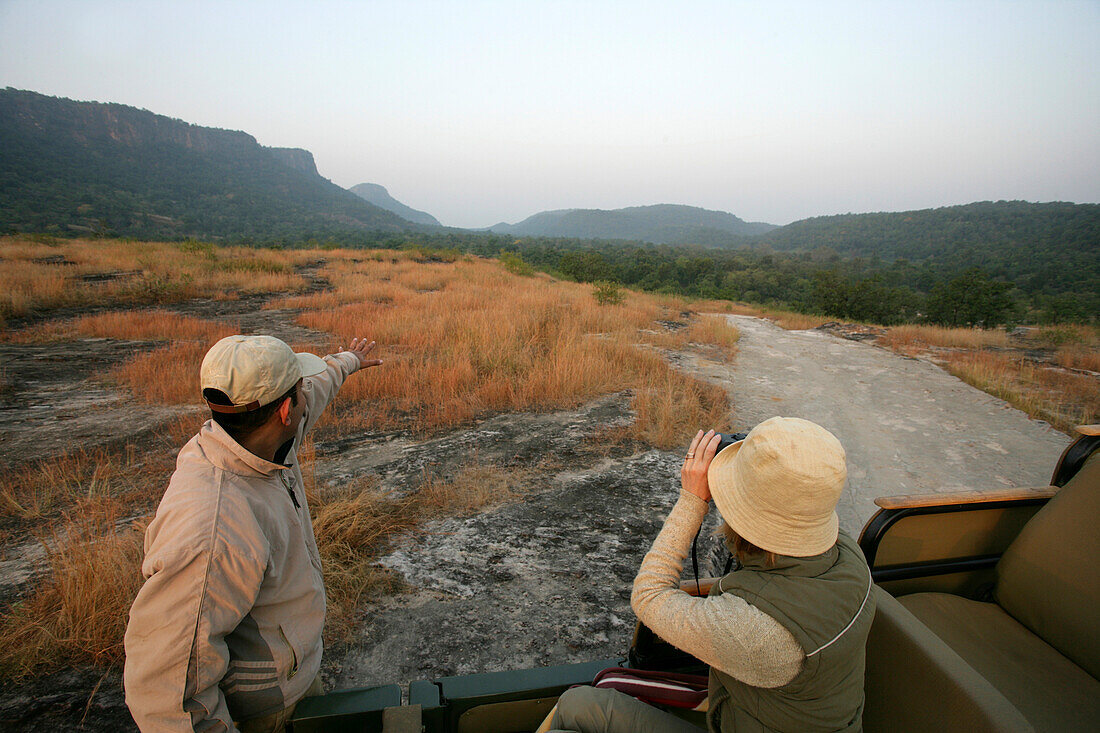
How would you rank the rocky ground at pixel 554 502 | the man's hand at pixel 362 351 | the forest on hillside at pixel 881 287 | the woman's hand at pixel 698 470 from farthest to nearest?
the forest on hillside at pixel 881 287
the man's hand at pixel 362 351
the rocky ground at pixel 554 502
the woman's hand at pixel 698 470

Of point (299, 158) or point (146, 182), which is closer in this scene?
point (146, 182)

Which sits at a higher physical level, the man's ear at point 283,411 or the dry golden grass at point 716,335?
the man's ear at point 283,411

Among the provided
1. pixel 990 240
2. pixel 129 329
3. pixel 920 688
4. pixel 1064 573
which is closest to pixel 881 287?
pixel 1064 573

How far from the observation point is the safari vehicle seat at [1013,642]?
3.75ft

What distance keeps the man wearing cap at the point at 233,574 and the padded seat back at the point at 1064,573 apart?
258cm

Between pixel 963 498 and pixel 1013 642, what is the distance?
21.0 inches

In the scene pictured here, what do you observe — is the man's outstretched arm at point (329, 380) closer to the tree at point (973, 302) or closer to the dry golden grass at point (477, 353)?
the dry golden grass at point (477, 353)

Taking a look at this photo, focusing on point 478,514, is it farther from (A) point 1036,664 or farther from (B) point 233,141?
(B) point 233,141

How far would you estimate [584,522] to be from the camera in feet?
10.2

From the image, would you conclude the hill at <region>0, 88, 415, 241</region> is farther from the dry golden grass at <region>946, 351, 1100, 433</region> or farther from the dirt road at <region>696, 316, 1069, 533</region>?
the dry golden grass at <region>946, 351, 1100, 433</region>

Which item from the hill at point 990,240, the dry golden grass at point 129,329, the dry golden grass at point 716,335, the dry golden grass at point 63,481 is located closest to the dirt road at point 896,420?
the dry golden grass at point 716,335

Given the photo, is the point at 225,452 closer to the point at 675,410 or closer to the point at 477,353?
the point at 675,410

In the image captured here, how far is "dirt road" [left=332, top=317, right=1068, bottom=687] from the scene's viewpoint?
213 centimetres

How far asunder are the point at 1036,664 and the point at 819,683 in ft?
4.56
